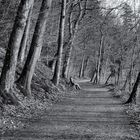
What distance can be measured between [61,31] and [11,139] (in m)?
14.9

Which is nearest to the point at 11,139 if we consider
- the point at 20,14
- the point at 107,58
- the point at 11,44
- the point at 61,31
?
the point at 11,44

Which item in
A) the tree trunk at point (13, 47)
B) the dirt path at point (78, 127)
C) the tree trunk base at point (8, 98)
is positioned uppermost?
the tree trunk at point (13, 47)

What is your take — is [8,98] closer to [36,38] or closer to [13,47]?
[13,47]

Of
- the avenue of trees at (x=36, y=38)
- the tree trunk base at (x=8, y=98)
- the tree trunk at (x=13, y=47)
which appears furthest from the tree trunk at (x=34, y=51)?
the tree trunk at (x=13, y=47)

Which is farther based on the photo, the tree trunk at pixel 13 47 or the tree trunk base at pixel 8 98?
the tree trunk at pixel 13 47

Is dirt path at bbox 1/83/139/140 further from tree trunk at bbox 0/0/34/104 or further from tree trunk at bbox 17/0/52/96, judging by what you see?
tree trunk at bbox 17/0/52/96

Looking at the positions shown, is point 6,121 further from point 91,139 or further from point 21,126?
point 91,139

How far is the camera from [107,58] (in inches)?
2060

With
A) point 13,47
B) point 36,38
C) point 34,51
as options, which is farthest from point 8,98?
point 36,38

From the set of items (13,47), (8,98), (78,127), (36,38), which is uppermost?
(36,38)

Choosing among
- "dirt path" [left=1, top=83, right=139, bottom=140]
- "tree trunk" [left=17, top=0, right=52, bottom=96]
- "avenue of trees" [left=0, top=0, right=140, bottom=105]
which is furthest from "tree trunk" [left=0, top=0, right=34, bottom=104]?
"tree trunk" [left=17, top=0, right=52, bottom=96]

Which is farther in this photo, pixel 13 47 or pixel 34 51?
pixel 34 51

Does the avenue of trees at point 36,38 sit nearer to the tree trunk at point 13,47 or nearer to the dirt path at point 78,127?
the tree trunk at point 13,47

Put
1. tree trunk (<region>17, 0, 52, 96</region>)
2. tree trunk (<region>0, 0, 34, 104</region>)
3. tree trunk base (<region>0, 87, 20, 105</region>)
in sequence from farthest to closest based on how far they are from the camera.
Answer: tree trunk (<region>17, 0, 52, 96</region>)
tree trunk (<region>0, 0, 34, 104</region>)
tree trunk base (<region>0, 87, 20, 105</region>)
